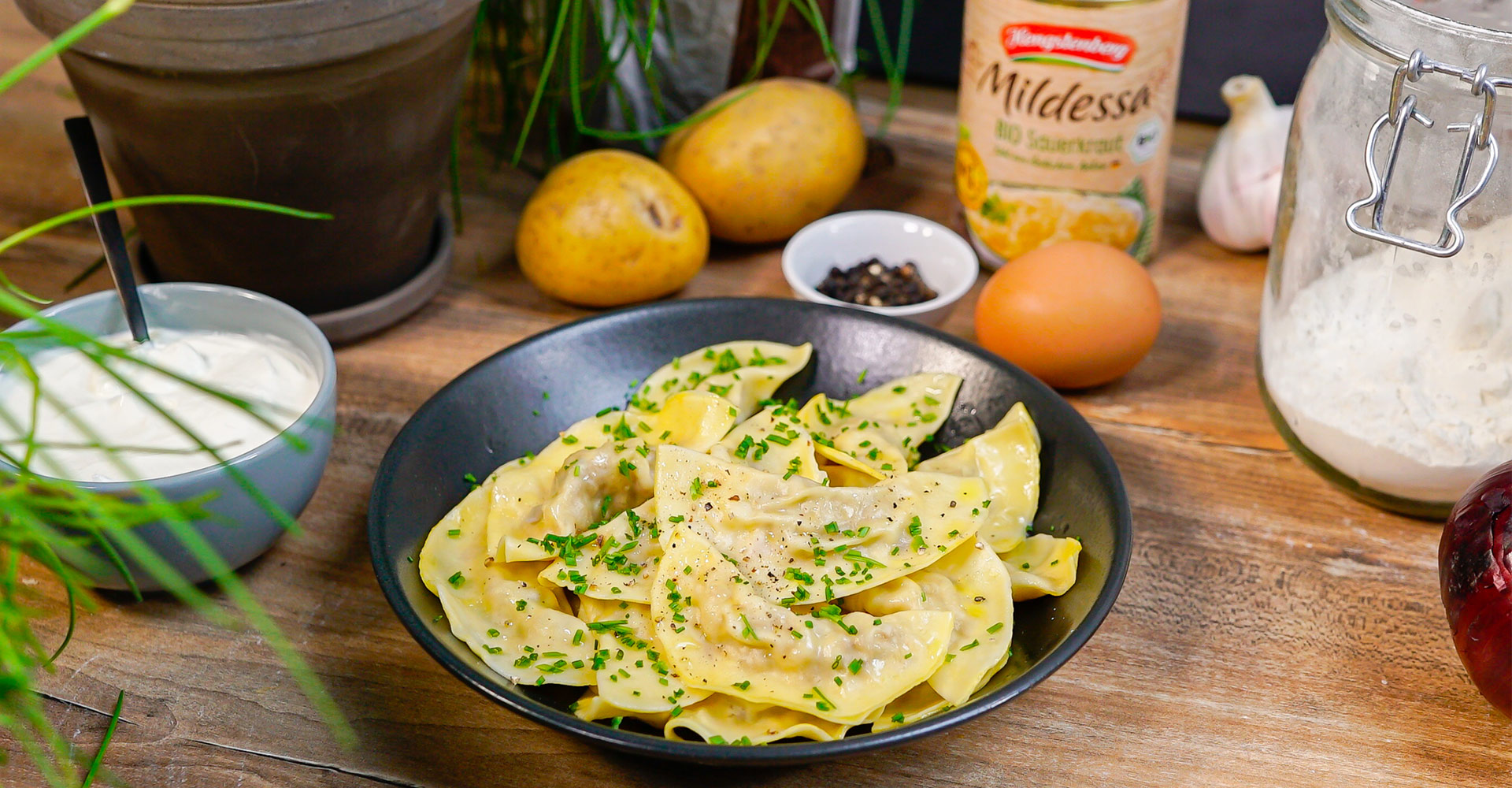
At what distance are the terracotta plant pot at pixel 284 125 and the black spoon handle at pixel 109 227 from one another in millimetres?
52

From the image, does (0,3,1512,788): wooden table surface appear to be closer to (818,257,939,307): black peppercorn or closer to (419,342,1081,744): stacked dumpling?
(419,342,1081,744): stacked dumpling

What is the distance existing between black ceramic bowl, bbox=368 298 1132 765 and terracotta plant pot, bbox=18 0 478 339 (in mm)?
281

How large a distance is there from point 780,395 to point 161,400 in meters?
0.57

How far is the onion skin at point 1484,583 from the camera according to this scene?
2.91ft

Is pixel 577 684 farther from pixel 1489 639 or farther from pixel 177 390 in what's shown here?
pixel 1489 639

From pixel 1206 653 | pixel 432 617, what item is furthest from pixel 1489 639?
pixel 432 617

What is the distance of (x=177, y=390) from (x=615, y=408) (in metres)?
0.40

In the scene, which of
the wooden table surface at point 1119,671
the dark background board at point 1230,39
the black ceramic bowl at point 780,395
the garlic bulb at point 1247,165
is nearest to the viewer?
the black ceramic bowl at point 780,395

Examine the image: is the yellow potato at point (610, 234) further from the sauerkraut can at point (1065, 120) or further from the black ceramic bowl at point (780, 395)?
the sauerkraut can at point (1065, 120)

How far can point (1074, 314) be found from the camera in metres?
1.24

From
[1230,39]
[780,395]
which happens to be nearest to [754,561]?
[780,395]

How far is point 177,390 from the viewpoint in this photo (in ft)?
3.38

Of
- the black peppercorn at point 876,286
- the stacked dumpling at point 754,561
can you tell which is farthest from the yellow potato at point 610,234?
the stacked dumpling at point 754,561

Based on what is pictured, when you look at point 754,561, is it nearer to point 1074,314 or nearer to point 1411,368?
point 1074,314
